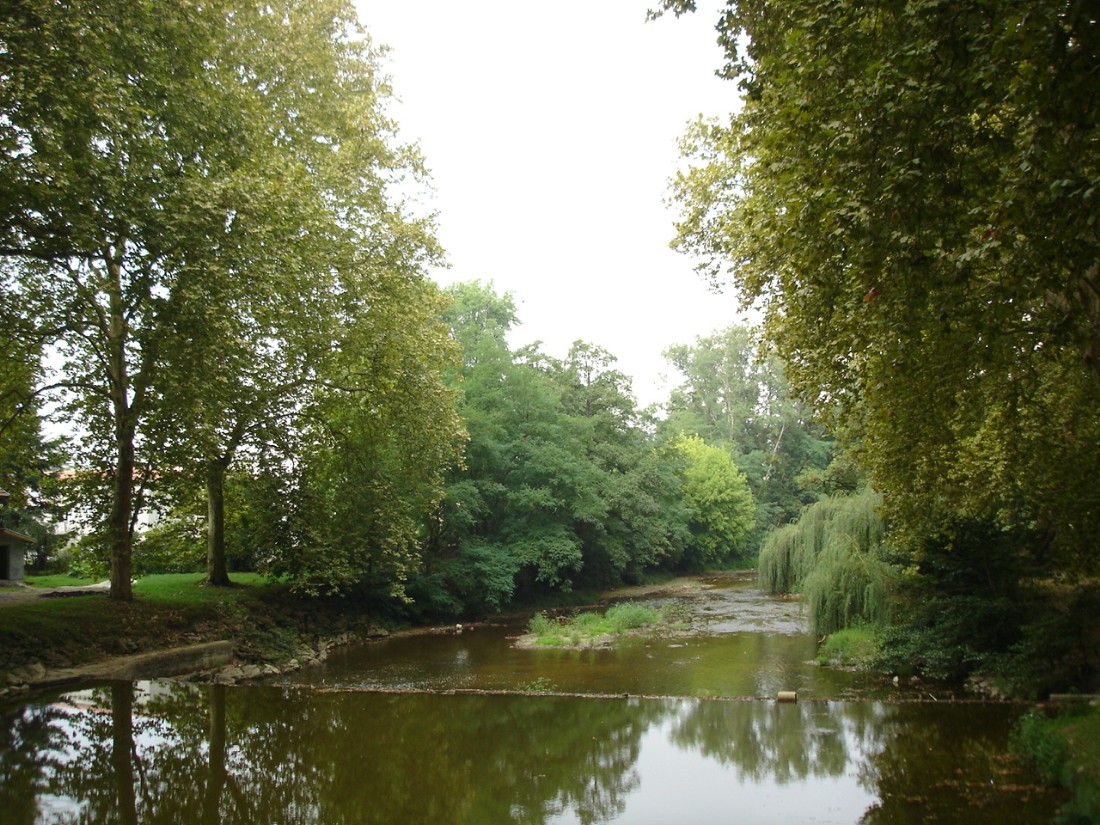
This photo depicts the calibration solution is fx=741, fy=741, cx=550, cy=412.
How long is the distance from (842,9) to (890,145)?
4.03 feet

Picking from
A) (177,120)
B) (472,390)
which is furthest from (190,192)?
(472,390)

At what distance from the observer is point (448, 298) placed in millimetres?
23391

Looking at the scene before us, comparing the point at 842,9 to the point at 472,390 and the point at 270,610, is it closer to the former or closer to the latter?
the point at 270,610

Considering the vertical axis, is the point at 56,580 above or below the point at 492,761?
above

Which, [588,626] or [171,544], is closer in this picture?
[171,544]

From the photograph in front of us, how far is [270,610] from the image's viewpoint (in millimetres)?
20156

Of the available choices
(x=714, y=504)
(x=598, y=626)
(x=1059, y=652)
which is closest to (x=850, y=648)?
(x=1059, y=652)

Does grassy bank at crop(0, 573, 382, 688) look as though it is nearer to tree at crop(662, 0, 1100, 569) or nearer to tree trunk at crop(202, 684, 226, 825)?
tree trunk at crop(202, 684, 226, 825)

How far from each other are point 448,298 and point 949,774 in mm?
18757

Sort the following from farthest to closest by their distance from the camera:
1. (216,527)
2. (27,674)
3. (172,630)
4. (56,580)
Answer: (56,580) < (216,527) < (172,630) < (27,674)

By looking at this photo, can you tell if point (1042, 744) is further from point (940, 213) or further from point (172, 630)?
point (172, 630)

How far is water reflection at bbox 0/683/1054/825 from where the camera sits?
22.3 ft

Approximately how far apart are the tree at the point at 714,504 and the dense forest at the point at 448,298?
781 inches

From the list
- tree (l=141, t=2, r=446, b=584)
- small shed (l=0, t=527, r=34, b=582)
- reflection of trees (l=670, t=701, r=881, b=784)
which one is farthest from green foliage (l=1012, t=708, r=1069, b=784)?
small shed (l=0, t=527, r=34, b=582)
